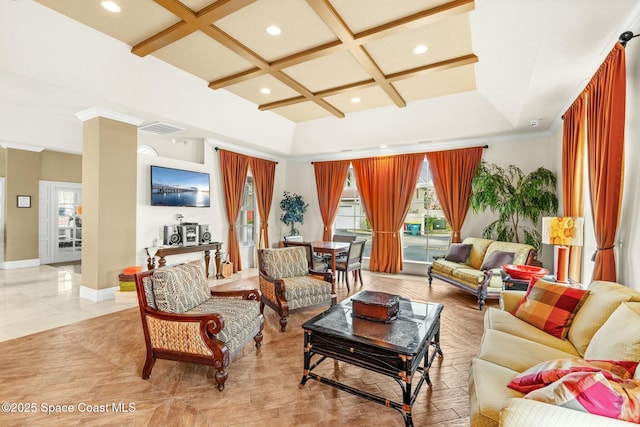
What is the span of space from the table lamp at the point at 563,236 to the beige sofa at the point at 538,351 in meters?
0.86

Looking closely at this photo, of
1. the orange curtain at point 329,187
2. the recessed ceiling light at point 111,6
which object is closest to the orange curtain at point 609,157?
the recessed ceiling light at point 111,6

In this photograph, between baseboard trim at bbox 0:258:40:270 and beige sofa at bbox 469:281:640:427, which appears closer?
beige sofa at bbox 469:281:640:427

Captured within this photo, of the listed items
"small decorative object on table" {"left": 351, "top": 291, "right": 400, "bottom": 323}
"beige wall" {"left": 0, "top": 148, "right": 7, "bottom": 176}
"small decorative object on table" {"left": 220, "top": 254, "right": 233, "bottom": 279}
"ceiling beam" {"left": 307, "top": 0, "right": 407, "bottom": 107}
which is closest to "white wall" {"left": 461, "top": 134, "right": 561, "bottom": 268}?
"ceiling beam" {"left": 307, "top": 0, "right": 407, "bottom": 107}

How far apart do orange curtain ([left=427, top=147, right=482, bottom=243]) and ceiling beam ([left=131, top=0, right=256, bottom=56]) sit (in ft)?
15.5

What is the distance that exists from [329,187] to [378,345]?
18.6 ft

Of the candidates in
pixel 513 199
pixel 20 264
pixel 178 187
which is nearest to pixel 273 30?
pixel 178 187

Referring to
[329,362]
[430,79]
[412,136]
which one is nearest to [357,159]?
[412,136]

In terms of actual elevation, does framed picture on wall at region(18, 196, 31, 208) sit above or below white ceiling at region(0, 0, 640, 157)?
below

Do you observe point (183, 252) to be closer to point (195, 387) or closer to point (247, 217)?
point (247, 217)

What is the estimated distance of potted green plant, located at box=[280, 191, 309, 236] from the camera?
7.57 m

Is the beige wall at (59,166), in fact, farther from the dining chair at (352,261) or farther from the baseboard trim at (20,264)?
the dining chair at (352,261)

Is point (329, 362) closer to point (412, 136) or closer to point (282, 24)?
point (282, 24)

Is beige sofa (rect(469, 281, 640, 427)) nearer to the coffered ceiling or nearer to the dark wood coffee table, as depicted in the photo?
the dark wood coffee table

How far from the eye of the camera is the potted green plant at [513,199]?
493cm
